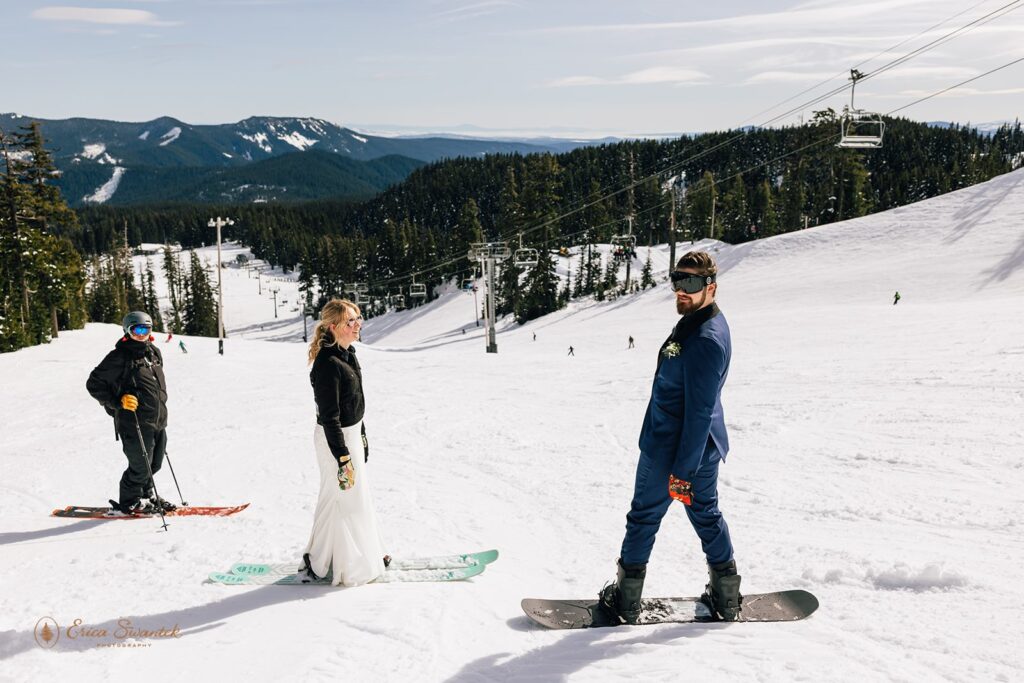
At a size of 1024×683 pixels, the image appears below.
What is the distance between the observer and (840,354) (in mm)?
17875

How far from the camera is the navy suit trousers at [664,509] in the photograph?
4.13 metres

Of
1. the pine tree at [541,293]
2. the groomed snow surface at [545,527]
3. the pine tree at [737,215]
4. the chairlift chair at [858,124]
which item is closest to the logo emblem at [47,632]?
the groomed snow surface at [545,527]

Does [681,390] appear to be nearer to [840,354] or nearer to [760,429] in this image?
[760,429]

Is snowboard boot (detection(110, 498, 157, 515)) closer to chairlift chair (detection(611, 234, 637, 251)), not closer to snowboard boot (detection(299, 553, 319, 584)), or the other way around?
snowboard boot (detection(299, 553, 319, 584))

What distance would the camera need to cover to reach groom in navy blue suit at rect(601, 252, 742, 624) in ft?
12.7

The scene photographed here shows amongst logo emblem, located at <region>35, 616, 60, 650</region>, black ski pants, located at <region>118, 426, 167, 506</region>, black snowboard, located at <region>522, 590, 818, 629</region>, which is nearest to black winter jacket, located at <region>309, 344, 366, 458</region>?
black snowboard, located at <region>522, 590, 818, 629</region>

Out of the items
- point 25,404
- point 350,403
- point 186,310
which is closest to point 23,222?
point 25,404

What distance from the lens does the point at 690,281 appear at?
3.94m

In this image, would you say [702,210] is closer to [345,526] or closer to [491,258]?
[491,258]

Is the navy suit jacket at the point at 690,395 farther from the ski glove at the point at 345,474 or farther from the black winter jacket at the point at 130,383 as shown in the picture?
the black winter jacket at the point at 130,383

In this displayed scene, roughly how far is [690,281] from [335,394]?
8.90ft

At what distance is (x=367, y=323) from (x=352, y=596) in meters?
87.7

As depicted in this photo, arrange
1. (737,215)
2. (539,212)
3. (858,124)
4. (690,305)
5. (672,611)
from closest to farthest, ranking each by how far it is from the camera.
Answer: (690,305) → (672,611) → (858,124) → (539,212) → (737,215)

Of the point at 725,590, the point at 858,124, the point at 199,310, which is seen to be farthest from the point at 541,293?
the point at 725,590
